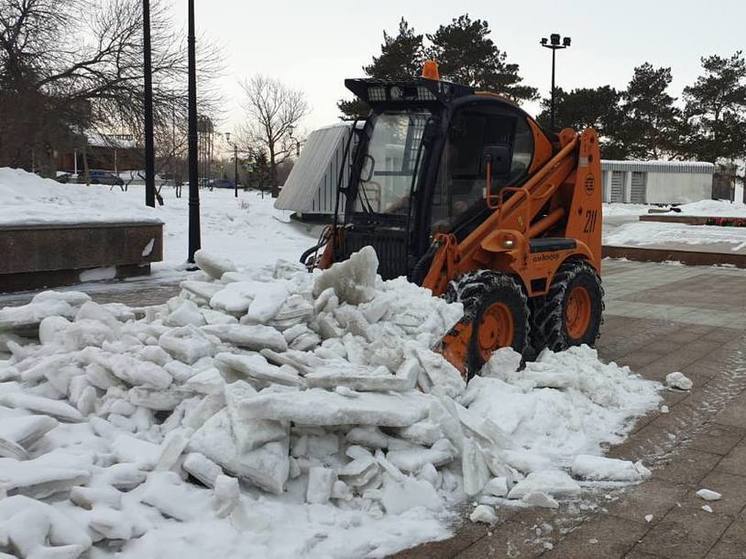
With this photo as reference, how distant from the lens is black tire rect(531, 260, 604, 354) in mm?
7324

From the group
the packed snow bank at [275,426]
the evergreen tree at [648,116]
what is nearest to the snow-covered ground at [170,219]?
the packed snow bank at [275,426]

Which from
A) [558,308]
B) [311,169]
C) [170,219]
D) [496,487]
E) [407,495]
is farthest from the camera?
[311,169]

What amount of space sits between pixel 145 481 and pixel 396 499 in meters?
1.33

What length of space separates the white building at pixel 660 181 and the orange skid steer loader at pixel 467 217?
44743 millimetres

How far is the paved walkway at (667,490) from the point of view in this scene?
153 inches

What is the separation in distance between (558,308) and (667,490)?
2904 millimetres

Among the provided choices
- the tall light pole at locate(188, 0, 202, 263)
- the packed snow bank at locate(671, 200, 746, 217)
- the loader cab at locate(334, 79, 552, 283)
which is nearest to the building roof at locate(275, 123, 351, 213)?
the tall light pole at locate(188, 0, 202, 263)

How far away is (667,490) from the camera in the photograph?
4.60 m

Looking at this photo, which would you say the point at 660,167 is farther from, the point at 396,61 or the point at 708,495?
the point at 708,495

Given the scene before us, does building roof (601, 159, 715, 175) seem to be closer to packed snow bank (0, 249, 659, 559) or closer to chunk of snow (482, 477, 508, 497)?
packed snow bank (0, 249, 659, 559)

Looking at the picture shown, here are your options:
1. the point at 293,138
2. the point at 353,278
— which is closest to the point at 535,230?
the point at 353,278

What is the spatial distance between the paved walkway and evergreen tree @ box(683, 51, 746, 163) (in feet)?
164

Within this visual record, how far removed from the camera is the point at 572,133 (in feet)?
26.9

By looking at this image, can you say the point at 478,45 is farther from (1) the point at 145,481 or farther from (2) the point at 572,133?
(1) the point at 145,481
